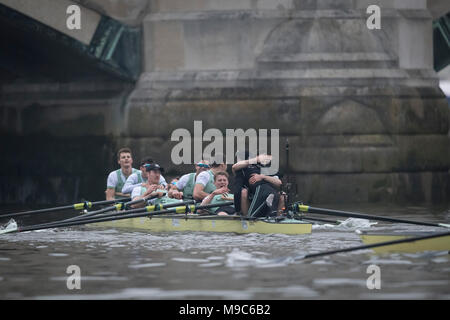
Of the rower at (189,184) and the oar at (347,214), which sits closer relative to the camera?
the oar at (347,214)

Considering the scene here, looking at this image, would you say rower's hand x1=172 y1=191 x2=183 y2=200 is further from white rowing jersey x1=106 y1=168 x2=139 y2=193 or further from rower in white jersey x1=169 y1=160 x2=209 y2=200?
white rowing jersey x1=106 y1=168 x2=139 y2=193

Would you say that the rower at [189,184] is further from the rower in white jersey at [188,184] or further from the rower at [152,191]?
the rower at [152,191]

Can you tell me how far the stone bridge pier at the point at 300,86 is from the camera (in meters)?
21.2

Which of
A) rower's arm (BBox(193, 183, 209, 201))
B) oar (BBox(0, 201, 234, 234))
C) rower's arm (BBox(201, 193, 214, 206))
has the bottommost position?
oar (BBox(0, 201, 234, 234))

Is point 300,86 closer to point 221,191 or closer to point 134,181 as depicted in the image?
point 134,181

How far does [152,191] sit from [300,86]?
4982 millimetres

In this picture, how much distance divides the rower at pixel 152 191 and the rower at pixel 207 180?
54 cm

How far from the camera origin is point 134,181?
61.3ft

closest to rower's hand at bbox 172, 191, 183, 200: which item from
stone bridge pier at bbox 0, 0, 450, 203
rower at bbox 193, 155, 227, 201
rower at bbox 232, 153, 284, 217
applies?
rower at bbox 193, 155, 227, 201

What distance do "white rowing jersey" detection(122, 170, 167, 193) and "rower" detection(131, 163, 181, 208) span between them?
624mm

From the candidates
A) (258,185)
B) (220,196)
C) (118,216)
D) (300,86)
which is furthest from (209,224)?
(300,86)

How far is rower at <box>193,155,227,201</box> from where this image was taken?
56.2ft

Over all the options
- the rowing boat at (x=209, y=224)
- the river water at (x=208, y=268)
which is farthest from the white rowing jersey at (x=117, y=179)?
the river water at (x=208, y=268)
